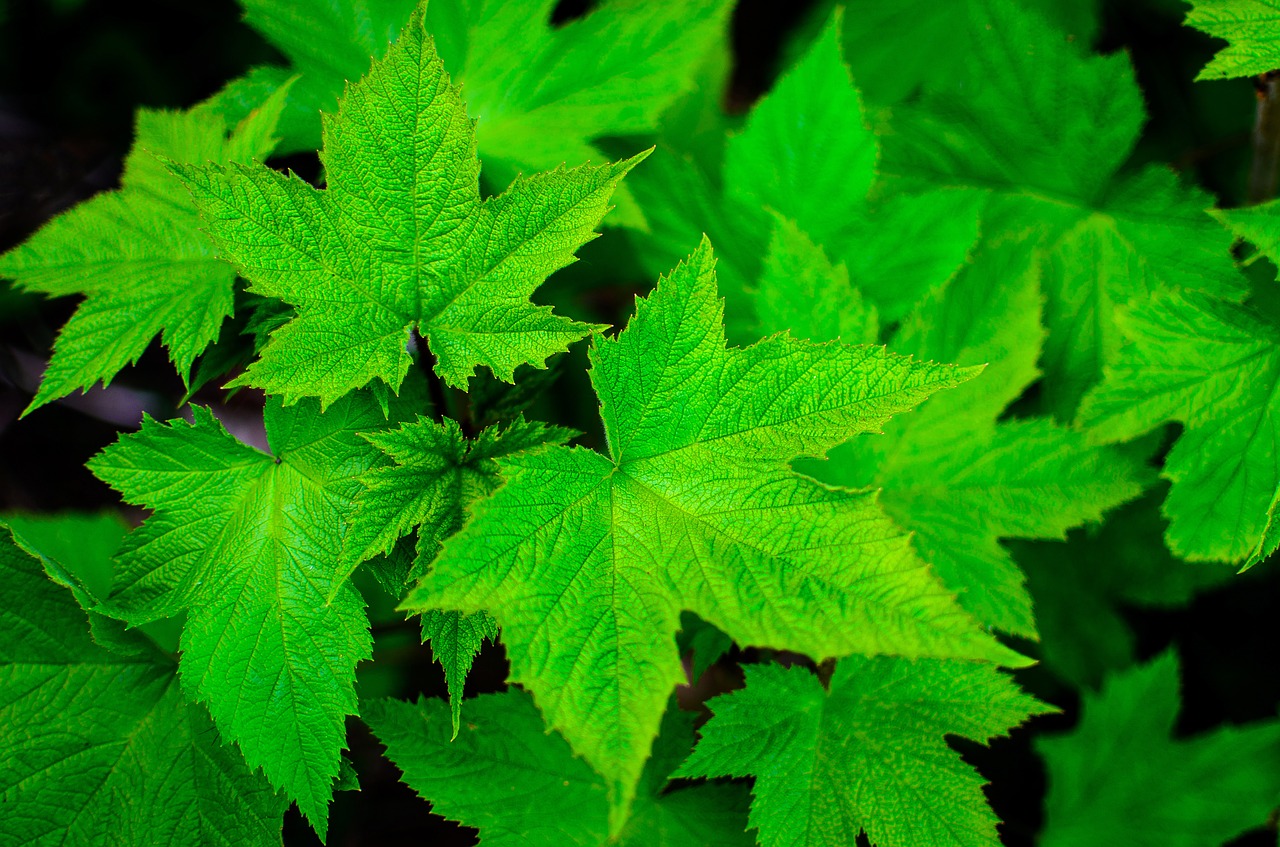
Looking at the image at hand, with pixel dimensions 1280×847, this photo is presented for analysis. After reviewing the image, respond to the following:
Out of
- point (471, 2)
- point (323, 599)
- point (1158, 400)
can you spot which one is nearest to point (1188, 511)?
point (1158, 400)

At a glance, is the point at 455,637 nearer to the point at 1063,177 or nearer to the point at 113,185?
the point at 1063,177

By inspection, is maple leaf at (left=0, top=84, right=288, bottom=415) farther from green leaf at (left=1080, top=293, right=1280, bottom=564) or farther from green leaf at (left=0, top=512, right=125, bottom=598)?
green leaf at (left=1080, top=293, right=1280, bottom=564)

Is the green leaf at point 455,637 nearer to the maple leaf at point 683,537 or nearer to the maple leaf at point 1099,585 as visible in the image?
the maple leaf at point 683,537

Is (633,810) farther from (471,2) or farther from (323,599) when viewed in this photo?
(471,2)

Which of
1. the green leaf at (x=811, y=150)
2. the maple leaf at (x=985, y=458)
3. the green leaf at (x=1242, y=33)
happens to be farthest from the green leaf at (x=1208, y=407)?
the green leaf at (x=811, y=150)

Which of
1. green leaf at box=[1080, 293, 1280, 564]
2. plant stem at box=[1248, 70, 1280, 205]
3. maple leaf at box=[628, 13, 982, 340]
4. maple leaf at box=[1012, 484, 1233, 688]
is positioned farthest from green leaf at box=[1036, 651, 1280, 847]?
maple leaf at box=[628, 13, 982, 340]

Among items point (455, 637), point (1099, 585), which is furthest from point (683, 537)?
point (1099, 585)
